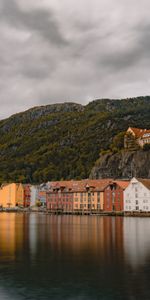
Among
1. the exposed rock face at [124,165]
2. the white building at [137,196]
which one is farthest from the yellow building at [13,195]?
the white building at [137,196]

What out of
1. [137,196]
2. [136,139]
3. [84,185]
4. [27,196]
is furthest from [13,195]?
[137,196]

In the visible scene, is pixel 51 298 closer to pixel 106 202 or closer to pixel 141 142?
pixel 106 202

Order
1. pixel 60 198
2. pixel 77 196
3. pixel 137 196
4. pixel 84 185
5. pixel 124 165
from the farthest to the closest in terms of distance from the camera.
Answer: pixel 124 165 → pixel 60 198 → pixel 77 196 → pixel 84 185 → pixel 137 196

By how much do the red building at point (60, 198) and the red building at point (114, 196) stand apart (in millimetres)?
14557

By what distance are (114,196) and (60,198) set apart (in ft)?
77.7

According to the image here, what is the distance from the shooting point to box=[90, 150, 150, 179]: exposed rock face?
151000 millimetres

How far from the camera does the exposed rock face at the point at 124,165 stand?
15100 centimetres

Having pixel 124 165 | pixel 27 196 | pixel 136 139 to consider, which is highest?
pixel 136 139

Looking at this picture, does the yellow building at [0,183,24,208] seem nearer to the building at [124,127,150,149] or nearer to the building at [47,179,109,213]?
the building at [47,179,109,213]

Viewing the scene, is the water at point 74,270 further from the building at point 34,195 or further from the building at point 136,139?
the building at point 34,195

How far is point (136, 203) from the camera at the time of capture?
4744 inches

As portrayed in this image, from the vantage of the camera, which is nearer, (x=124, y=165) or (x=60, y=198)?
(x=60, y=198)

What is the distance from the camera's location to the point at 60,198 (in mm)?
146000

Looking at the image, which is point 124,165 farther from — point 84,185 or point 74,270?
point 74,270
